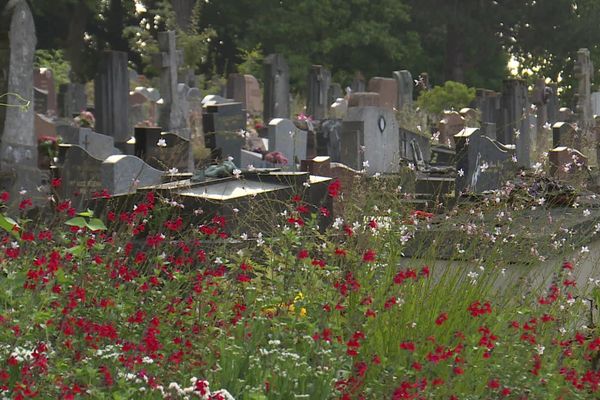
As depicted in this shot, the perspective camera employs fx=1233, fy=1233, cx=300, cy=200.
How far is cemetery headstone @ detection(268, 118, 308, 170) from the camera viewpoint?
16.5 metres

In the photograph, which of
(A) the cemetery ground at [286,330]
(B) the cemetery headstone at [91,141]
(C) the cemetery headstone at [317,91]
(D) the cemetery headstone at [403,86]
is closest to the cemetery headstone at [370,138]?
(B) the cemetery headstone at [91,141]

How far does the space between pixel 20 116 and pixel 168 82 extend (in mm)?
5898

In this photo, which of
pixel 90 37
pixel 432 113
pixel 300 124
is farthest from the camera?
pixel 90 37

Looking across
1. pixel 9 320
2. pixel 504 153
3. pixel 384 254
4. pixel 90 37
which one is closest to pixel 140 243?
pixel 384 254

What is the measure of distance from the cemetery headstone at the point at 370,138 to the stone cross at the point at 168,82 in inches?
159

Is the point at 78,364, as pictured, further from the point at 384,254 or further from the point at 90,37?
the point at 90,37

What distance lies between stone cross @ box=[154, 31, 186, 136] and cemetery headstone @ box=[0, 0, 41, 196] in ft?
17.2

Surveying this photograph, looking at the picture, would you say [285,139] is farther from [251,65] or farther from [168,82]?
[251,65]

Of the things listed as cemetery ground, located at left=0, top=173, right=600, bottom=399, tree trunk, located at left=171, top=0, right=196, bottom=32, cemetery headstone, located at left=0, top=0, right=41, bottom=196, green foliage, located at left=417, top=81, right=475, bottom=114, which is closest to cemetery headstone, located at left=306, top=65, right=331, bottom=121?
green foliage, located at left=417, top=81, right=475, bottom=114

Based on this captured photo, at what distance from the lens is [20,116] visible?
13.0m

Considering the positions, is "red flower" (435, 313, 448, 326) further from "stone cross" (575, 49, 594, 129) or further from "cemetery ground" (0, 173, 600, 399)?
"stone cross" (575, 49, 594, 129)

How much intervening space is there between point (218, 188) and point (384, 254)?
2.46 metres

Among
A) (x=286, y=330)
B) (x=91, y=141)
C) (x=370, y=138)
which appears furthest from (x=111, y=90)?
(x=286, y=330)

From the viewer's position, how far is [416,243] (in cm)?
719
